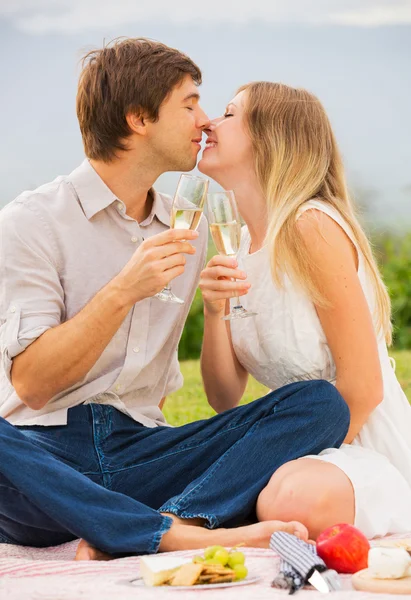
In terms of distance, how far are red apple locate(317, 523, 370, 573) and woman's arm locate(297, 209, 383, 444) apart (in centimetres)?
77

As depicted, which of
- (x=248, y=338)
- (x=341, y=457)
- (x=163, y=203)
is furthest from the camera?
(x=163, y=203)

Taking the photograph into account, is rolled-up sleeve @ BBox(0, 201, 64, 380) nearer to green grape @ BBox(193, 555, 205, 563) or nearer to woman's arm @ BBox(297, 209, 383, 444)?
woman's arm @ BBox(297, 209, 383, 444)

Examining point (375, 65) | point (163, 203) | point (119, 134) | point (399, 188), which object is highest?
point (119, 134)

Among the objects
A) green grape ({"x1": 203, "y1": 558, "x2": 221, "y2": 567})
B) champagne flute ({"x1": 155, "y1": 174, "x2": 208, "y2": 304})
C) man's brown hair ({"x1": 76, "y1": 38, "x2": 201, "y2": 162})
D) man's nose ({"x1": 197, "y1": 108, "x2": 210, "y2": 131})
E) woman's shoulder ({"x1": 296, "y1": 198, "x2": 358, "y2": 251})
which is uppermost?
man's brown hair ({"x1": 76, "y1": 38, "x2": 201, "y2": 162})

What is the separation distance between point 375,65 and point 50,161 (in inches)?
311

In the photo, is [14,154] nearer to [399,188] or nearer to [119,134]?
[399,188]

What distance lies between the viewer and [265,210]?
3.82 meters

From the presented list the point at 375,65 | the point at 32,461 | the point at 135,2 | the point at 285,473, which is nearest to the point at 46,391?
the point at 32,461

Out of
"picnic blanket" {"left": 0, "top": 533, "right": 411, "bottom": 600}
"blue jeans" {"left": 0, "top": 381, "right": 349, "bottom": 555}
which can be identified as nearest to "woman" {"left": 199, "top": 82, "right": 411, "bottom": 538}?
"blue jeans" {"left": 0, "top": 381, "right": 349, "bottom": 555}

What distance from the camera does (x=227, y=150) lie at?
3.77 meters

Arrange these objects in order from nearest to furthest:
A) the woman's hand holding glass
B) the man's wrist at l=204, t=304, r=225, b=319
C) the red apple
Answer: the red apple → the woman's hand holding glass → the man's wrist at l=204, t=304, r=225, b=319

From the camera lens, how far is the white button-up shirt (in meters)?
3.47

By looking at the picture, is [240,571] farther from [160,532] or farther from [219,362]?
[219,362]

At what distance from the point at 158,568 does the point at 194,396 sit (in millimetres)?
5581
